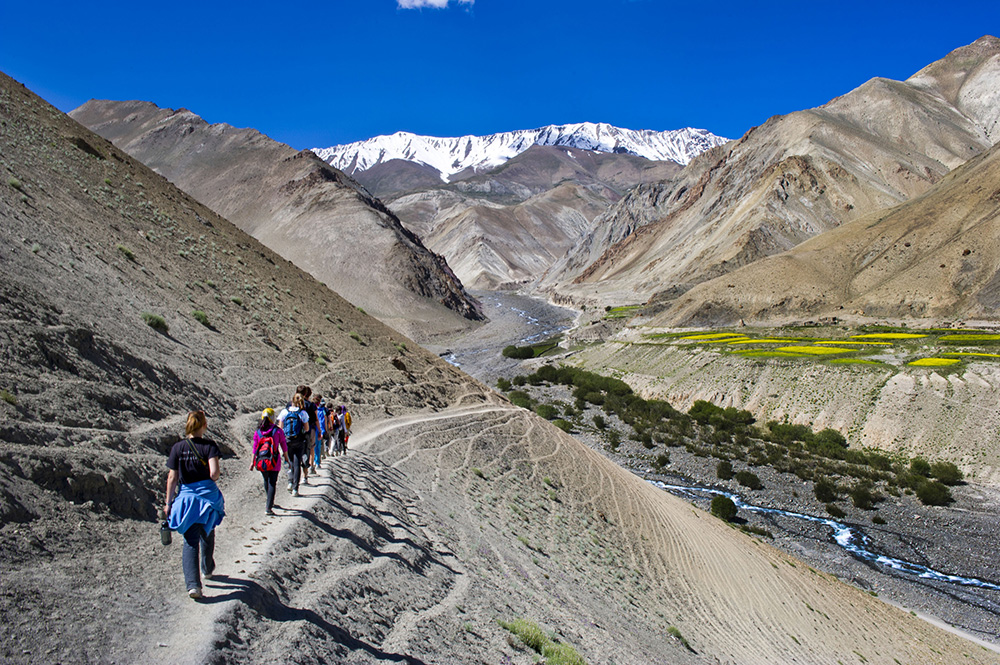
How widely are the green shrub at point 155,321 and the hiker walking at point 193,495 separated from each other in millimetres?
11016

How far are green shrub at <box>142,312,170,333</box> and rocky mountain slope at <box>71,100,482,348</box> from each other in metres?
58.3

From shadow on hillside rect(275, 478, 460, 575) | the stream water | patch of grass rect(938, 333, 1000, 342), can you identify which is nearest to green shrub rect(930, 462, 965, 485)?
the stream water

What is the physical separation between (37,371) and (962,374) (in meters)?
38.3

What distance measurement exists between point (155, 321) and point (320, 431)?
6690 millimetres

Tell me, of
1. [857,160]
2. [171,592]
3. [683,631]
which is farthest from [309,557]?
[857,160]

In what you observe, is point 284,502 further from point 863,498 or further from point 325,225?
point 325,225

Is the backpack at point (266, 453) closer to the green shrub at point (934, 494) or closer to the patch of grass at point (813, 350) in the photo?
the green shrub at point (934, 494)

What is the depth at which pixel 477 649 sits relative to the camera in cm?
750

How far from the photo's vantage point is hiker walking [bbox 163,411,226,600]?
5.62 metres

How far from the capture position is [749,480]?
96.8 ft

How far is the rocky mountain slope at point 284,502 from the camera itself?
596cm

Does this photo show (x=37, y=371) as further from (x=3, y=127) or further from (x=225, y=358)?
(x=3, y=127)

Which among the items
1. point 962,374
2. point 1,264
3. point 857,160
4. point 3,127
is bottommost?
point 1,264

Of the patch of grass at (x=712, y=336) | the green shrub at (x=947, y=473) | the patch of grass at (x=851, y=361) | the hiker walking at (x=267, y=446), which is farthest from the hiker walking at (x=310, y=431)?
the patch of grass at (x=712, y=336)
